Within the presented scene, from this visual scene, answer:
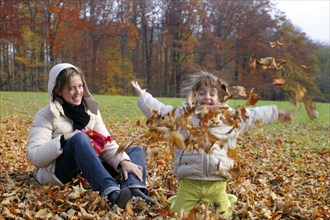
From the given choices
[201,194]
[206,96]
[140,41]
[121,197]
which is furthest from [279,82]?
[140,41]

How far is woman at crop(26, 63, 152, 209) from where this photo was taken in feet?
10.7

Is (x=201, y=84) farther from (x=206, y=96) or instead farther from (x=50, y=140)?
(x=50, y=140)

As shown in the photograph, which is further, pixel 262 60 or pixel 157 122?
pixel 262 60

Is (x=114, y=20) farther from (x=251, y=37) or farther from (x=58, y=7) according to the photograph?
(x=251, y=37)

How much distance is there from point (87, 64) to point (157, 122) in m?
29.0

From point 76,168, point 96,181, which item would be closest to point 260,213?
point 96,181

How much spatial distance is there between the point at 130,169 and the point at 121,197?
0.37 m

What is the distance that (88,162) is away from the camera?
10.7ft

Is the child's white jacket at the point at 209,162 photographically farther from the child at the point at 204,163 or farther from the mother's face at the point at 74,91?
the mother's face at the point at 74,91

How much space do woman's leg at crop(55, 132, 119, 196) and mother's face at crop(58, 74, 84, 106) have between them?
46 cm

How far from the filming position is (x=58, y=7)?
28219mm

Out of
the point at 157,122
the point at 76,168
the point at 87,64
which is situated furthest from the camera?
the point at 87,64

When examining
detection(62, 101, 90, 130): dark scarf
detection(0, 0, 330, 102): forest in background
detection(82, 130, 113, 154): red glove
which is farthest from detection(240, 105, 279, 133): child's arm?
detection(0, 0, 330, 102): forest in background

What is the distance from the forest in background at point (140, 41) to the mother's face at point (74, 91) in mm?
22928
